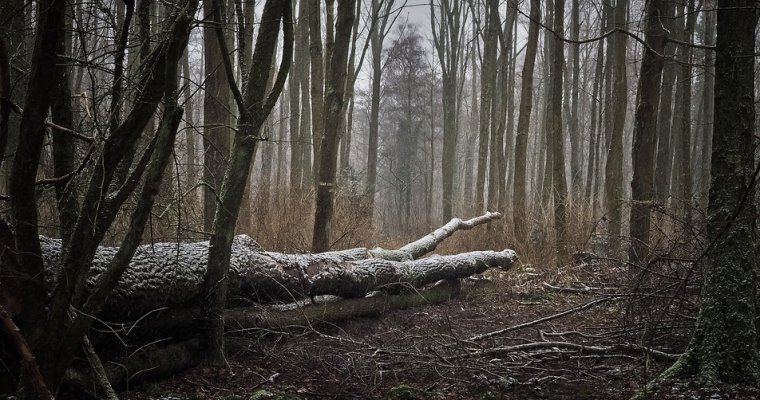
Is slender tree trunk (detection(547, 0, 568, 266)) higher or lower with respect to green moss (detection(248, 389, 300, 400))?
higher

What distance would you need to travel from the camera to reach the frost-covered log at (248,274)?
3.62 meters

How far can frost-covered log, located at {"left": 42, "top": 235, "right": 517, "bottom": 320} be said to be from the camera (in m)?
3.62

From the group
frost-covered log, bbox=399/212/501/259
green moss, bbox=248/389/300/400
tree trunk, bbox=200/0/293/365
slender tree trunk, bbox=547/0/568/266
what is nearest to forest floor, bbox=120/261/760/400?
green moss, bbox=248/389/300/400

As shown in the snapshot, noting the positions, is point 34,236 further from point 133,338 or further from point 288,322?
point 288,322

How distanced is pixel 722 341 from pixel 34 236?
138 inches

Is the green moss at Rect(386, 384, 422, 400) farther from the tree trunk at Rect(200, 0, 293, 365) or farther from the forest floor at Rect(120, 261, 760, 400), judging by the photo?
the tree trunk at Rect(200, 0, 293, 365)

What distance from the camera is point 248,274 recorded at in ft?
14.9

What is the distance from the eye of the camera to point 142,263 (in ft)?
12.5

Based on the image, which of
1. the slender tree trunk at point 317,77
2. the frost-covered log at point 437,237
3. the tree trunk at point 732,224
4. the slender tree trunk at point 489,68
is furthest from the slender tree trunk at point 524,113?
the tree trunk at point 732,224

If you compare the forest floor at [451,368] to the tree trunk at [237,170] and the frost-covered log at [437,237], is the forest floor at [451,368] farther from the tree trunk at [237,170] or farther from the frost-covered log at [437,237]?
the frost-covered log at [437,237]

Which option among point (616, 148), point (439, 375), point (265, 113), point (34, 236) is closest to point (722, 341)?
point (439, 375)

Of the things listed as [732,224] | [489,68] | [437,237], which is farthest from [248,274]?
[489,68]

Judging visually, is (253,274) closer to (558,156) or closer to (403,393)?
(403,393)

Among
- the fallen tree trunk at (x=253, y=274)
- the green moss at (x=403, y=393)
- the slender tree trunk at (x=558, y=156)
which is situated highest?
the slender tree trunk at (x=558, y=156)
